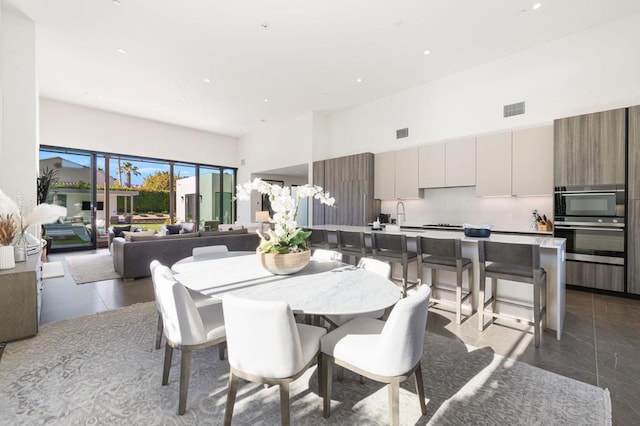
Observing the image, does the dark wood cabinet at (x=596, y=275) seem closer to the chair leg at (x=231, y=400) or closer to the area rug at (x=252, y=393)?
the area rug at (x=252, y=393)

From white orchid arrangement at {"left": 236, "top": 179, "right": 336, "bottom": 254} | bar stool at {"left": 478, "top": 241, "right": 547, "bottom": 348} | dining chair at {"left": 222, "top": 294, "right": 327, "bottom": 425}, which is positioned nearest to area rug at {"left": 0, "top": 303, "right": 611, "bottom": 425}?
dining chair at {"left": 222, "top": 294, "right": 327, "bottom": 425}

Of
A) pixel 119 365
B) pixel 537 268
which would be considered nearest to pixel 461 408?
pixel 537 268

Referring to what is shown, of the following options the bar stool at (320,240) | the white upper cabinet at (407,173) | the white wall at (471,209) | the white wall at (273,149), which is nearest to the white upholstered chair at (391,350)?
the bar stool at (320,240)

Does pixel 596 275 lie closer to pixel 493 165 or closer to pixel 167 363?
pixel 493 165

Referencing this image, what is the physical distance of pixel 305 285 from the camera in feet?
6.21

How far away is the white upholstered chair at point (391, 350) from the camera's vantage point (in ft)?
4.50

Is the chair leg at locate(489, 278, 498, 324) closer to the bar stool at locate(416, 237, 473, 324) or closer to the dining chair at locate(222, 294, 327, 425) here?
the bar stool at locate(416, 237, 473, 324)

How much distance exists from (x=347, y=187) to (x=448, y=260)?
3.89m

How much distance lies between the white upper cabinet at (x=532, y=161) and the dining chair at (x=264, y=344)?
471 centimetres

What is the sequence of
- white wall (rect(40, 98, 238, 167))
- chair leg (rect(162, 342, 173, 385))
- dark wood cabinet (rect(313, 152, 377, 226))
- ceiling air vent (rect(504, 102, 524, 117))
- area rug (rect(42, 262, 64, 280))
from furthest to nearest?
white wall (rect(40, 98, 238, 167))
dark wood cabinet (rect(313, 152, 377, 226))
area rug (rect(42, 262, 64, 280))
ceiling air vent (rect(504, 102, 524, 117))
chair leg (rect(162, 342, 173, 385))

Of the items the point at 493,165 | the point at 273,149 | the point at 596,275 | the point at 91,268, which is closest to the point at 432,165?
the point at 493,165

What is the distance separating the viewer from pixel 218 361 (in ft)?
7.41

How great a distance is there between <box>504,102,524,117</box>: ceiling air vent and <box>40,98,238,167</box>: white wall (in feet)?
27.2

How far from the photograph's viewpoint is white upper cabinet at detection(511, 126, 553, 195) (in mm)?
4375
